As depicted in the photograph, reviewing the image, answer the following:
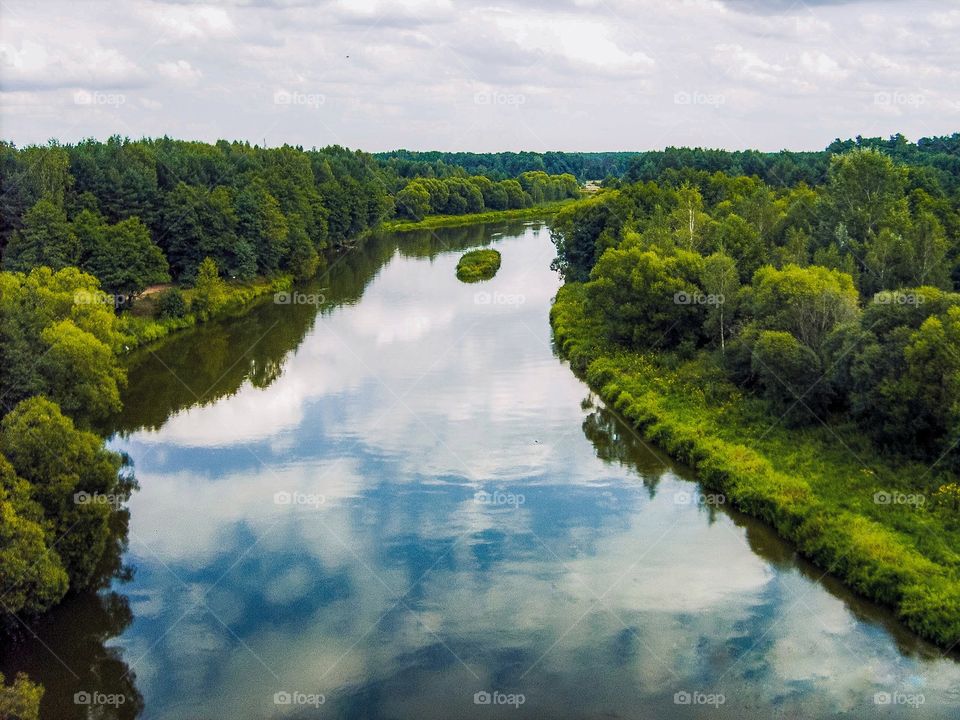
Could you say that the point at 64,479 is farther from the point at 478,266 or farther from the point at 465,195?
the point at 465,195

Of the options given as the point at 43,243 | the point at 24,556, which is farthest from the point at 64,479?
the point at 43,243

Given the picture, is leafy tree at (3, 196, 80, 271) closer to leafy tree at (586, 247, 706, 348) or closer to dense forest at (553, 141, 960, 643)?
dense forest at (553, 141, 960, 643)

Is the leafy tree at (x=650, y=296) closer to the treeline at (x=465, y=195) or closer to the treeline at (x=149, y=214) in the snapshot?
the treeline at (x=149, y=214)

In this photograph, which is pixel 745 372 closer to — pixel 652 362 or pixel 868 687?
pixel 652 362

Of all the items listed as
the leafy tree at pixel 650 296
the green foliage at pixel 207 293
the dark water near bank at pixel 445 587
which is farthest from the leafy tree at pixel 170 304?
the leafy tree at pixel 650 296

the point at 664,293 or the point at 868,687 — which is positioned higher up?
the point at 664,293

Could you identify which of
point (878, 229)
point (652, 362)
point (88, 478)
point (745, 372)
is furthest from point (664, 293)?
point (88, 478)
